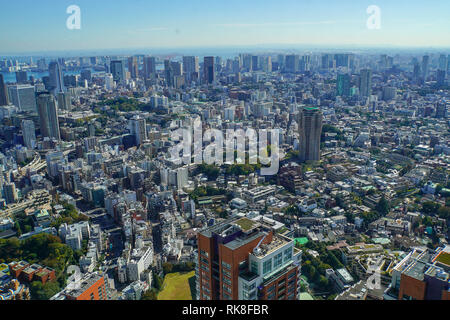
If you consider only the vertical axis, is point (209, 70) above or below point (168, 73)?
above

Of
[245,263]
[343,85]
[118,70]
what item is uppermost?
[118,70]

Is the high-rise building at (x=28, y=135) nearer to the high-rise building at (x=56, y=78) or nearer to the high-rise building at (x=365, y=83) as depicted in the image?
the high-rise building at (x=56, y=78)

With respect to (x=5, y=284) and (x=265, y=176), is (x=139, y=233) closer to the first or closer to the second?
(x=5, y=284)

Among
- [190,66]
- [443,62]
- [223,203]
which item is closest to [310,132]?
[223,203]

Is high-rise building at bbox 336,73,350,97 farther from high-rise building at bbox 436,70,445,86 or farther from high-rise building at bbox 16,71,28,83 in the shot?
high-rise building at bbox 16,71,28,83

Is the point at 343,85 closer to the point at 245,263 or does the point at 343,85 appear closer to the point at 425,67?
the point at 425,67

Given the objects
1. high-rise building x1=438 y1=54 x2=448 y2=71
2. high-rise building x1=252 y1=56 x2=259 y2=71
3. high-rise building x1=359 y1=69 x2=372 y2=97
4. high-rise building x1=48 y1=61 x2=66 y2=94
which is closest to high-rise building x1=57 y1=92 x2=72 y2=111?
high-rise building x1=48 y1=61 x2=66 y2=94

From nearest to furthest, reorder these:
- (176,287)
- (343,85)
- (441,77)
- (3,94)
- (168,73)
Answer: (176,287), (3,94), (343,85), (441,77), (168,73)
